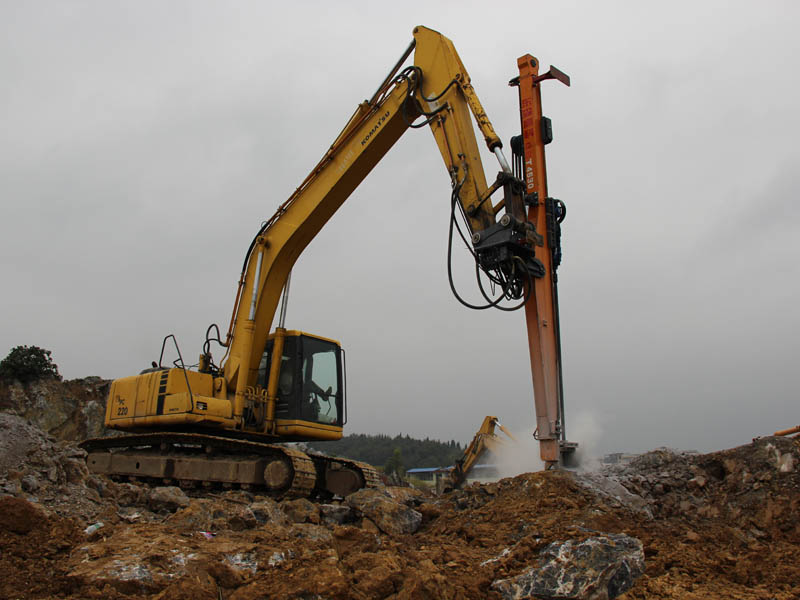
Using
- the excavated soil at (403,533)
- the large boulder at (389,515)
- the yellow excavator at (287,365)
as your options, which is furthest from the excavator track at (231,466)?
the large boulder at (389,515)

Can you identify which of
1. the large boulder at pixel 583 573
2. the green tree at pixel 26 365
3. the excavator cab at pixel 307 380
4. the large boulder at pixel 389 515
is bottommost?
the large boulder at pixel 583 573

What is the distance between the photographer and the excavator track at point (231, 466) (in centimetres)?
859

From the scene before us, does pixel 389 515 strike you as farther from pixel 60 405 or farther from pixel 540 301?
pixel 60 405

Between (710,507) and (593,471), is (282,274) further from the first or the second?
(710,507)

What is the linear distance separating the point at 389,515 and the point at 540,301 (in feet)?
10.0

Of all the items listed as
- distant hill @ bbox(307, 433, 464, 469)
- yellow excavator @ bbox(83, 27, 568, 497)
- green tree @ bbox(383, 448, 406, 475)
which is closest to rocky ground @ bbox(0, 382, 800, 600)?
yellow excavator @ bbox(83, 27, 568, 497)

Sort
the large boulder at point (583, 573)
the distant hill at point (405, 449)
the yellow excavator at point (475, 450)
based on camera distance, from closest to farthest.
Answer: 1. the large boulder at point (583, 573)
2. the yellow excavator at point (475, 450)
3. the distant hill at point (405, 449)

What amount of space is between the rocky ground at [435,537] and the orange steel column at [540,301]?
766mm

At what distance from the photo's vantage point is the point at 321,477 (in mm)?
9703

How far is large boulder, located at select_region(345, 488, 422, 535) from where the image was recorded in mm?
6551

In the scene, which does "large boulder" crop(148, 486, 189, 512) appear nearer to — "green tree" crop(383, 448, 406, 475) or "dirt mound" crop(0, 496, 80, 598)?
"dirt mound" crop(0, 496, 80, 598)

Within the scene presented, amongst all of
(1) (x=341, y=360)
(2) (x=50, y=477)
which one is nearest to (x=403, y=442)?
(1) (x=341, y=360)

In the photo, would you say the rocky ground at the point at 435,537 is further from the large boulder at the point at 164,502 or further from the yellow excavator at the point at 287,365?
the yellow excavator at the point at 287,365

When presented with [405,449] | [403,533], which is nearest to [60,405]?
[403,533]
